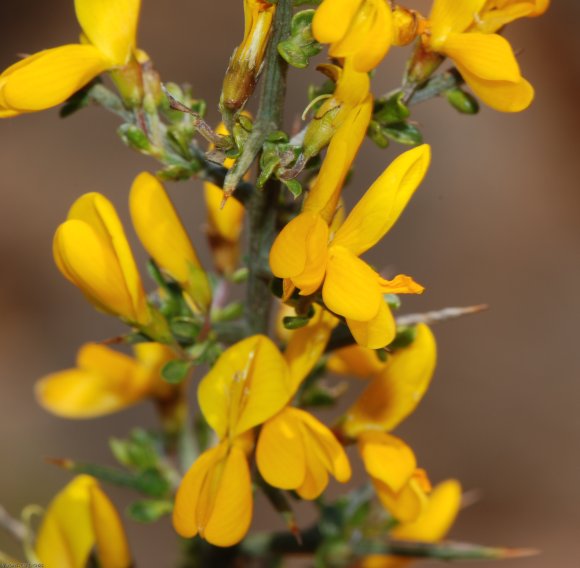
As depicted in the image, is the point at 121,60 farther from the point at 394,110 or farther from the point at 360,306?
the point at 360,306

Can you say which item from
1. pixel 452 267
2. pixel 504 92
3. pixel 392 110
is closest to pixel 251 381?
pixel 392 110

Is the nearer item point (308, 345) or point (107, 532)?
point (308, 345)

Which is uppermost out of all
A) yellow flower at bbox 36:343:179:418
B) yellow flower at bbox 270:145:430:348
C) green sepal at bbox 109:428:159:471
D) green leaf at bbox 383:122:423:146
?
green leaf at bbox 383:122:423:146

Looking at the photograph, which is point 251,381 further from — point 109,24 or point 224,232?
point 109,24

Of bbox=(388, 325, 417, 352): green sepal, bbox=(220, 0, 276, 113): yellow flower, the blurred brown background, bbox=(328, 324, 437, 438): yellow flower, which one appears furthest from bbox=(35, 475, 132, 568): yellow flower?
the blurred brown background

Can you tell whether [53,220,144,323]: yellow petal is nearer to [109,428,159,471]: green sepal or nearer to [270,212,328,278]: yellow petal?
[270,212,328,278]: yellow petal

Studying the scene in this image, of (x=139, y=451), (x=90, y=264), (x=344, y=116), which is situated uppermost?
(x=344, y=116)

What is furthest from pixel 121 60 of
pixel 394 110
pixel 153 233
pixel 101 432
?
pixel 101 432

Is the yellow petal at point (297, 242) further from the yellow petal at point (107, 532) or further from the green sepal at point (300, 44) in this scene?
the yellow petal at point (107, 532)
